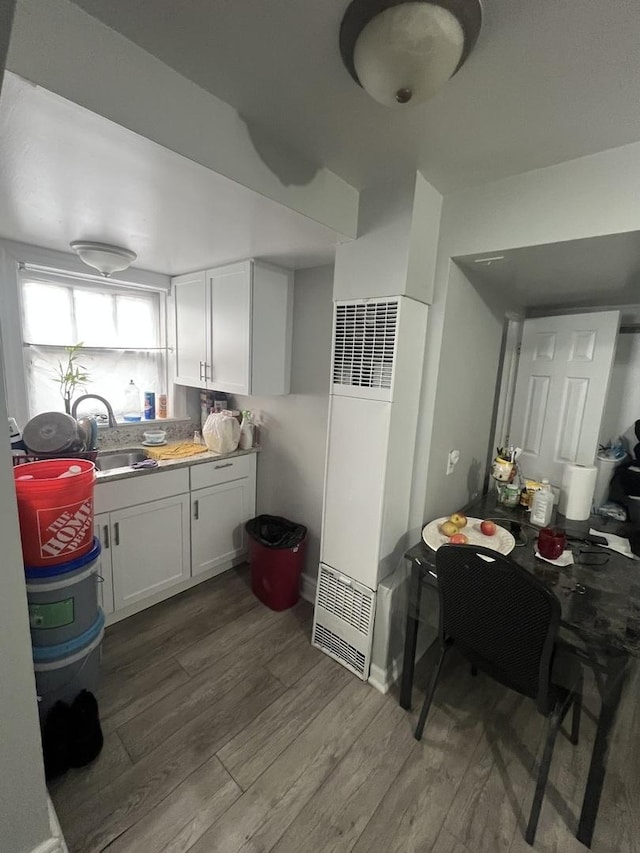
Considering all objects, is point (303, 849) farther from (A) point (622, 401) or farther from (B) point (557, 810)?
(A) point (622, 401)

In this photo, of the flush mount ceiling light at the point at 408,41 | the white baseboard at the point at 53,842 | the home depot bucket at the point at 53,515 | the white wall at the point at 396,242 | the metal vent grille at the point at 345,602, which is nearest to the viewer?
the flush mount ceiling light at the point at 408,41

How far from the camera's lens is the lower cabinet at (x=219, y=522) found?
2355 millimetres

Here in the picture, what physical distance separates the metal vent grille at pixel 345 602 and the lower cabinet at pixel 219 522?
3.02 ft

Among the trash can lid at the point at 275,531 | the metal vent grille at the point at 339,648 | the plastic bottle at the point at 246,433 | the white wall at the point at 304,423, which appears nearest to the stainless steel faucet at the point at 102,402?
the plastic bottle at the point at 246,433

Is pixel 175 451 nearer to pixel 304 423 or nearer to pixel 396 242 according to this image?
pixel 304 423

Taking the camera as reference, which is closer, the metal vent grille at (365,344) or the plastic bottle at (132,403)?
the metal vent grille at (365,344)

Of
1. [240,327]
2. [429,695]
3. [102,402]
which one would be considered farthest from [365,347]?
[102,402]

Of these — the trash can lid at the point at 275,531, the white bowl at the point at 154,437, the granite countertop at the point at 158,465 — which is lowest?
the trash can lid at the point at 275,531

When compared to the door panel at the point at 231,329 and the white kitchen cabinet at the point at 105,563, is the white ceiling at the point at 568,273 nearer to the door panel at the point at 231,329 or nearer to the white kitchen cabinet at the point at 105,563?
the door panel at the point at 231,329

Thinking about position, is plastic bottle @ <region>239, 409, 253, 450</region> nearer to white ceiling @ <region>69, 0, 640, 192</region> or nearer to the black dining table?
the black dining table

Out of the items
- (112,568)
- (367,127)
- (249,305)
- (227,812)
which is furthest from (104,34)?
(227,812)

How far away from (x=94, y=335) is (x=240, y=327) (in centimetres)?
111

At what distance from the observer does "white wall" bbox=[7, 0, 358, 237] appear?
2.48ft

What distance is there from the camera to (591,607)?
3.95ft
